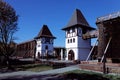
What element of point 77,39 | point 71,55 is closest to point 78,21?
point 77,39

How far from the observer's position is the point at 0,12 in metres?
28.0

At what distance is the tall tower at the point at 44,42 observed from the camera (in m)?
57.6

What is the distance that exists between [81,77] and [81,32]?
25389 mm

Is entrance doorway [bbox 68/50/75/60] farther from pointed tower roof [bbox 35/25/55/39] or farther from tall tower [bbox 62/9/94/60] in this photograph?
pointed tower roof [bbox 35/25/55/39]

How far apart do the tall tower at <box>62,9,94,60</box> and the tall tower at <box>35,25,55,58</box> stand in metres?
15.5

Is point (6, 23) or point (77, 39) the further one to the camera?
point (77, 39)

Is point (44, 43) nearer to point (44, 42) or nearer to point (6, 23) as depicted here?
point (44, 42)

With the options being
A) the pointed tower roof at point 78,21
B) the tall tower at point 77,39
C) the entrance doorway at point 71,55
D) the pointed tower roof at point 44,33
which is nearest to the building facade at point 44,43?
the pointed tower roof at point 44,33

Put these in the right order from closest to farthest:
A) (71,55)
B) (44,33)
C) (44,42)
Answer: (71,55) < (44,42) < (44,33)

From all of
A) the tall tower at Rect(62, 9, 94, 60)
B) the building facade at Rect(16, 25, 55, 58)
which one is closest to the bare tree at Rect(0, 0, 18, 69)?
the tall tower at Rect(62, 9, 94, 60)

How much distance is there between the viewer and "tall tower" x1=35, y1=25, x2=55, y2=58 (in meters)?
57.6

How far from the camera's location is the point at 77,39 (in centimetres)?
4003

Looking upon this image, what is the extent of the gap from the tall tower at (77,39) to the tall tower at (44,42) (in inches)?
611

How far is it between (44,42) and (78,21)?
19554 mm
